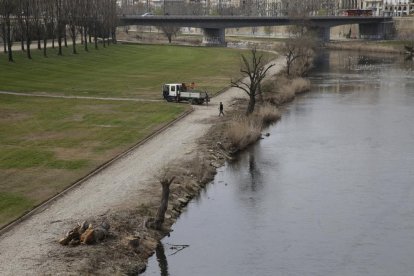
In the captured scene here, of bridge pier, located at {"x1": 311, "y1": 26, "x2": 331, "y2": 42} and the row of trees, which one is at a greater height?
the row of trees

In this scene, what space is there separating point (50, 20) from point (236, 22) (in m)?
57.8

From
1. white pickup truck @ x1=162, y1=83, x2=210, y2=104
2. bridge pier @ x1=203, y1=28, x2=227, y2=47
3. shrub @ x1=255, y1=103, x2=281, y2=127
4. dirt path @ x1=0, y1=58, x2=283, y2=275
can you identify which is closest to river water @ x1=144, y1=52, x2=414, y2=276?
shrub @ x1=255, y1=103, x2=281, y2=127

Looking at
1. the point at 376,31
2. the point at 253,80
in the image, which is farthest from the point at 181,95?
the point at 376,31

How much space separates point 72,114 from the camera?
57250 millimetres

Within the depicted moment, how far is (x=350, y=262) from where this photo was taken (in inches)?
1157

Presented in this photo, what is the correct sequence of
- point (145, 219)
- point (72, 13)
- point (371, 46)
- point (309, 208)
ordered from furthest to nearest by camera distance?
point (371, 46), point (72, 13), point (309, 208), point (145, 219)

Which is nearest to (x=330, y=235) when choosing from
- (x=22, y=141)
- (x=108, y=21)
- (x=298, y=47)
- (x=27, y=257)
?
(x=27, y=257)

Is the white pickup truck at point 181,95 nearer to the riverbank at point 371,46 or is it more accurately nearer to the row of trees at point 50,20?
the row of trees at point 50,20

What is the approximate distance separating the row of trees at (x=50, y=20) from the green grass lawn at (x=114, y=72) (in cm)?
295

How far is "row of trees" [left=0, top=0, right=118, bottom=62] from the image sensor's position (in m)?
87.9

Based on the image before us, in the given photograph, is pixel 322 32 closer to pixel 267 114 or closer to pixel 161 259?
pixel 267 114

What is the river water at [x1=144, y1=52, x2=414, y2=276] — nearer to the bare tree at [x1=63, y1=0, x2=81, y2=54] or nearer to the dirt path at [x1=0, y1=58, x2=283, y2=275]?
the dirt path at [x1=0, y1=58, x2=283, y2=275]

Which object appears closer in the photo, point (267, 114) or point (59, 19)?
point (267, 114)

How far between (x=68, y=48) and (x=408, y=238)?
288 feet
